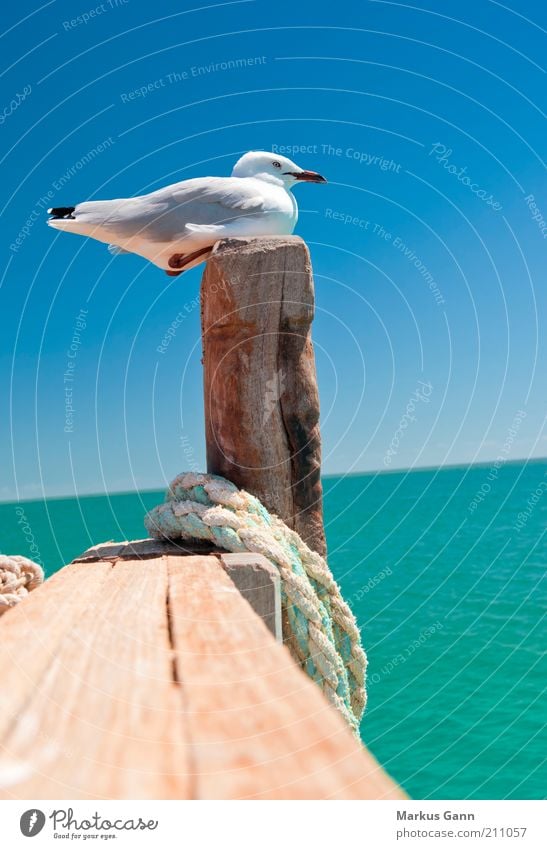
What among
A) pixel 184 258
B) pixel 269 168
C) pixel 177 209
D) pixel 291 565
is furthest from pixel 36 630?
pixel 269 168

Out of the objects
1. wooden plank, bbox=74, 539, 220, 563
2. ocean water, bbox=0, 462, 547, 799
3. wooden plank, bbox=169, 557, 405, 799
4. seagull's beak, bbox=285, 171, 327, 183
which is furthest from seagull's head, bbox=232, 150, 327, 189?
wooden plank, bbox=169, 557, 405, 799

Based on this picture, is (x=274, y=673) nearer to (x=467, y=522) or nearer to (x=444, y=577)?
(x=444, y=577)

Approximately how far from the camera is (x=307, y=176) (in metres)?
4.56

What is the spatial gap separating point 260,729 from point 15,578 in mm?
2695

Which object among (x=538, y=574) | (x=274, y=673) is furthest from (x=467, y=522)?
(x=274, y=673)

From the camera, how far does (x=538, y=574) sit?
776 inches

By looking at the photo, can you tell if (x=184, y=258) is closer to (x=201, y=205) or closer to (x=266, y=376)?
(x=201, y=205)

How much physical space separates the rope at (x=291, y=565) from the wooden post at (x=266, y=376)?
182mm

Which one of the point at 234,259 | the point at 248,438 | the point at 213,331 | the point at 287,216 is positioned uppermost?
the point at 287,216

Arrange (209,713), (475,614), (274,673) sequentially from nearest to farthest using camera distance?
(209,713) → (274,673) → (475,614)

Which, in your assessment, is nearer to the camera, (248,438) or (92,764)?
(92,764)

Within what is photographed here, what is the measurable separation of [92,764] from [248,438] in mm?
2377

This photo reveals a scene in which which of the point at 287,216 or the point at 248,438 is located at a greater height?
the point at 287,216

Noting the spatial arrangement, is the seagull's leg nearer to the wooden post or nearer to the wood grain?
the wooden post
